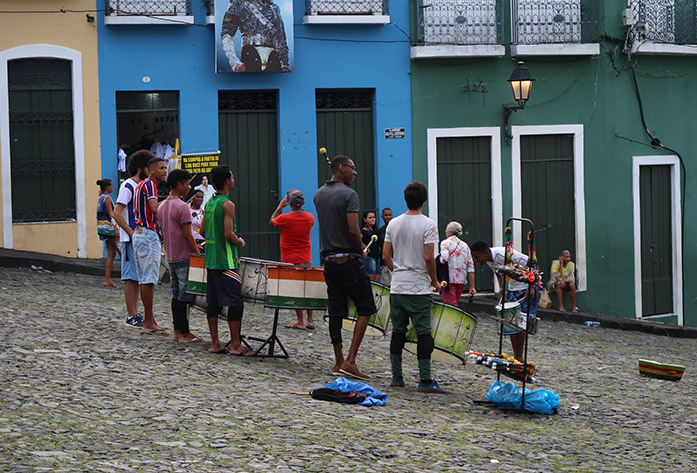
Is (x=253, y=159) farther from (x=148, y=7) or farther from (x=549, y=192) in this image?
(x=549, y=192)

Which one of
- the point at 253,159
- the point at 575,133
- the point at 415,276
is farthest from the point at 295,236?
the point at 575,133

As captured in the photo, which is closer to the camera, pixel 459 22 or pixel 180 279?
pixel 180 279

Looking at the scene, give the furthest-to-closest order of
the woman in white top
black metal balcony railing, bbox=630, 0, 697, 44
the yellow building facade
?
1. black metal balcony railing, bbox=630, 0, 697, 44
2. the yellow building facade
3. the woman in white top

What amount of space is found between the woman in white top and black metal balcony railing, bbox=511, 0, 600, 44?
640 centimetres

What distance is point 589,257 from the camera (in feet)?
67.0

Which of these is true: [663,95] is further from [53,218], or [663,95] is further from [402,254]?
[402,254]

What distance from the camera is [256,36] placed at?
61.0 feet

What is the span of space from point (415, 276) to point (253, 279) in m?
1.68

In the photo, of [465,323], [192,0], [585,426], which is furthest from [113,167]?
[585,426]

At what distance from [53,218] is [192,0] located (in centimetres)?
429

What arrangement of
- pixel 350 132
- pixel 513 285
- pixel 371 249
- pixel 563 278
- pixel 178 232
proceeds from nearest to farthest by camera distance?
1. pixel 178 232
2. pixel 513 285
3. pixel 371 249
4. pixel 350 132
5. pixel 563 278

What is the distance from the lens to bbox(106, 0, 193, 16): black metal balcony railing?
18188 mm

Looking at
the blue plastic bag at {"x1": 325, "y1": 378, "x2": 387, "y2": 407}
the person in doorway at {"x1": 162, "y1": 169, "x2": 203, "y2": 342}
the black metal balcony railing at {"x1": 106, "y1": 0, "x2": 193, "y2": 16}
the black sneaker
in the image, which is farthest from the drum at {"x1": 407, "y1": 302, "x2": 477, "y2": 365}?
the black metal balcony railing at {"x1": 106, "y1": 0, "x2": 193, "y2": 16}

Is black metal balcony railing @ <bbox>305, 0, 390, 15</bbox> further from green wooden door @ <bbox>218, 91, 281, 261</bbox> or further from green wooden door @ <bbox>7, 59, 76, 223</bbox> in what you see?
green wooden door @ <bbox>7, 59, 76, 223</bbox>
